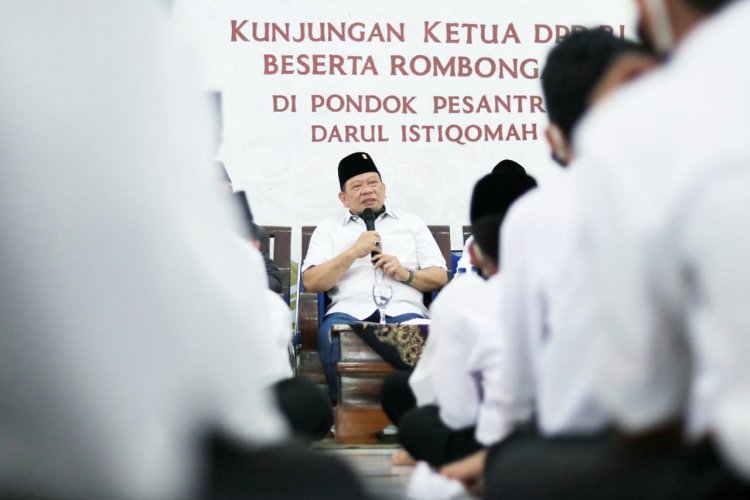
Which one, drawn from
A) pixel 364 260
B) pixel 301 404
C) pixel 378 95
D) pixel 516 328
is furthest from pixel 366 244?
pixel 516 328

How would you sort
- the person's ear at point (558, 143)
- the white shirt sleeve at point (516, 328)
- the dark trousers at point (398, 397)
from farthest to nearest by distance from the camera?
the dark trousers at point (398, 397), the person's ear at point (558, 143), the white shirt sleeve at point (516, 328)

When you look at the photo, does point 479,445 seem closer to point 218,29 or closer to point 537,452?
point 537,452

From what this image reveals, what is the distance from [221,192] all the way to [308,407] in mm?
1816

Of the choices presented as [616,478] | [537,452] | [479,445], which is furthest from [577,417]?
[479,445]

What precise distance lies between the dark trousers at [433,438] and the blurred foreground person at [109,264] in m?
1.84

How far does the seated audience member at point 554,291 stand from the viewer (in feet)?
4.75

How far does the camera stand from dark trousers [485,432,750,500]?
36.5 inches

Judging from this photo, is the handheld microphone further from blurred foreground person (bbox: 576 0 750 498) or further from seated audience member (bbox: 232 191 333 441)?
blurred foreground person (bbox: 576 0 750 498)

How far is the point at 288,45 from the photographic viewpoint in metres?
5.95

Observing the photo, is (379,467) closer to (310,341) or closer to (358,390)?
(358,390)

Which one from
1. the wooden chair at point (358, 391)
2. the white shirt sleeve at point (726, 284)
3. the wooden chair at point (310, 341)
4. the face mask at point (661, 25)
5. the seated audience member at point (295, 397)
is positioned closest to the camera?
the white shirt sleeve at point (726, 284)

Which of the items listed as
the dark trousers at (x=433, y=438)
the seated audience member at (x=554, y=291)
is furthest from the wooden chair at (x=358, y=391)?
the seated audience member at (x=554, y=291)

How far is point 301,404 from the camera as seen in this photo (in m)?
2.54

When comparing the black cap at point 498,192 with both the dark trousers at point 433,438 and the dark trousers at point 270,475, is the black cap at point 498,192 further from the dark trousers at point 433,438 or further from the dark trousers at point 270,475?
the dark trousers at point 270,475
